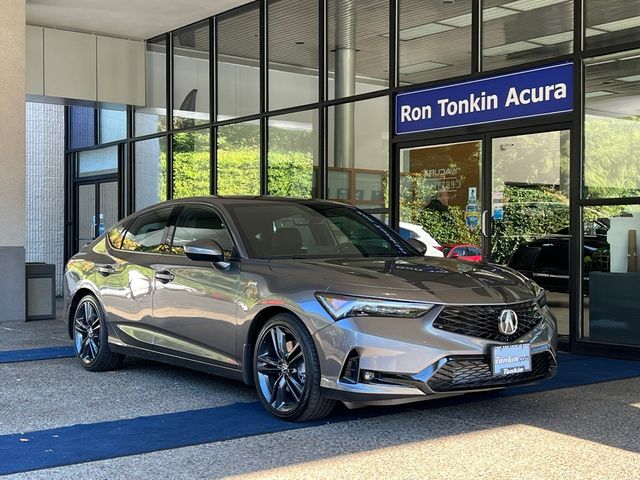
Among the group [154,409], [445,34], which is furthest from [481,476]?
[445,34]

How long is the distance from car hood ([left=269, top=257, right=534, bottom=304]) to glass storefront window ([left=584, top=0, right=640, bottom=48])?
3.79 m

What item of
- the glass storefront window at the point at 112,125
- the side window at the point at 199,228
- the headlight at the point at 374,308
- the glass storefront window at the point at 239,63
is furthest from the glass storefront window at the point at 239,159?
the headlight at the point at 374,308

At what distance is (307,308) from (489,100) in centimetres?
517

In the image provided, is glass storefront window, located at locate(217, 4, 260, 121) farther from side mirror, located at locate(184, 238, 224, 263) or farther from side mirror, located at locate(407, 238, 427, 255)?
side mirror, located at locate(184, 238, 224, 263)

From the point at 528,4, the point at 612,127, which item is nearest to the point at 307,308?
the point at 612,127

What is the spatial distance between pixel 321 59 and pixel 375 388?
7.78 meters

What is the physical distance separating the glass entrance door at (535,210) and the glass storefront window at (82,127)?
9985 millimetres

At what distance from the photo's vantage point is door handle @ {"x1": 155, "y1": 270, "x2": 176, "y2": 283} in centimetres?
643

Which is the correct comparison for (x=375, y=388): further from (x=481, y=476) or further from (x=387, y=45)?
(x=387, y=45)

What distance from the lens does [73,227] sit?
1752 cm

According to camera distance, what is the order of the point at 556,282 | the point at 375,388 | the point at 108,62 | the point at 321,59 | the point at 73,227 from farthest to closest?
the point at 73,227 < the point at 108,62 < the point at 321,59 < the point at 556,282 < the point at 375,388

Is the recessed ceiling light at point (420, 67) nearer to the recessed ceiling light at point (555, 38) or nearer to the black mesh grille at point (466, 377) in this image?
the recessed ceiling light at point (555, 38)

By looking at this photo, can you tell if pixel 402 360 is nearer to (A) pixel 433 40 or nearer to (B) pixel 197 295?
(B) pixel 197 295

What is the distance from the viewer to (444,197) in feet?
33.9
